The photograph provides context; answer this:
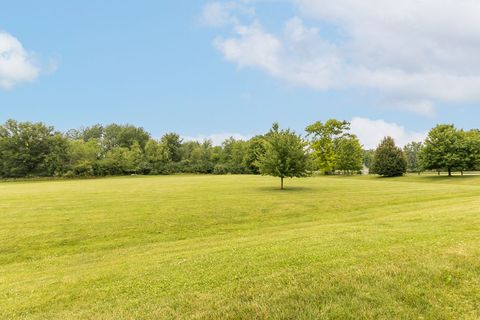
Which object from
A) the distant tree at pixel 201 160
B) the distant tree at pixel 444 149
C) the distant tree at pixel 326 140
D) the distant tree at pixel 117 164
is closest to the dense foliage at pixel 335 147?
the distant tree at pixel 326 140

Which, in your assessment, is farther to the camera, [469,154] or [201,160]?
[201,160]

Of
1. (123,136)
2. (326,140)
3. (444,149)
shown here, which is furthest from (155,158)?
(444,149)

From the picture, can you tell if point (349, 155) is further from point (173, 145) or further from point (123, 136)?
point (123, 136)

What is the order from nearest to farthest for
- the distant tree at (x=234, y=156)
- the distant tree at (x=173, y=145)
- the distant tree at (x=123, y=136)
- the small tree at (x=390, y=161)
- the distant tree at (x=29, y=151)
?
the small tree at (x=390, y=161) → the distant tree at (x=29, y=151) → the distant tree at (x=234, y=156) → the distant tree at (x=173, y=145) → the distant tree at (x=123, y=136)

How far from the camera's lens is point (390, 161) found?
2194 inches

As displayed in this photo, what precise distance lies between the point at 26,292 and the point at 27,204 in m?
16.2

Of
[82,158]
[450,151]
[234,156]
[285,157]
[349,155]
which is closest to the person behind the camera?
[285,157]

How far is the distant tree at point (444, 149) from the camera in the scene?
155 feet

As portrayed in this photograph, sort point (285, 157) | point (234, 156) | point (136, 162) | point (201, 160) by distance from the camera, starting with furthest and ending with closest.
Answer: point (201, 160)
point (234, 156)
point (136, 162)
point (285, 157)

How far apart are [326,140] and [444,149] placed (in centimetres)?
2460

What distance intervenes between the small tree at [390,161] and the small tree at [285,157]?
32.9 m

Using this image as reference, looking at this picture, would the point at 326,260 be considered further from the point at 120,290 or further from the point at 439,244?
the point at 120,290

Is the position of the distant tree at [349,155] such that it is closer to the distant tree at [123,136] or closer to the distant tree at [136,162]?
the distant tree at [136,162]

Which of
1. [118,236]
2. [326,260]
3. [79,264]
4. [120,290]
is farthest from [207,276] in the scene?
[118,236]
